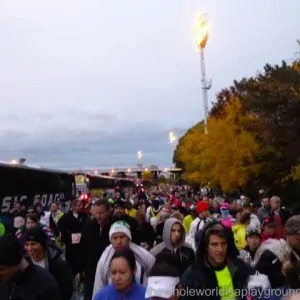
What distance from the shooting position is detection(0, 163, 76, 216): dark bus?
21.3m

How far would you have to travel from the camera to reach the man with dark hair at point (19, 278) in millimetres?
3850

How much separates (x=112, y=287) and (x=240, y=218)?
250 inches

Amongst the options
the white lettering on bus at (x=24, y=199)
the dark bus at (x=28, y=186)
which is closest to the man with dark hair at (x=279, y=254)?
the dark bus at (x=28, y=186)

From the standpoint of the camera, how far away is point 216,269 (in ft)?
14.9

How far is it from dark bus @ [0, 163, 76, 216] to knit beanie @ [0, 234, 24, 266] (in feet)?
50.9

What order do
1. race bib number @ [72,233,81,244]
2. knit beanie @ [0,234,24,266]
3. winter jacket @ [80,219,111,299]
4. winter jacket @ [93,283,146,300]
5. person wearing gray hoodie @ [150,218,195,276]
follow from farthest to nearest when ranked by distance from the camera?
1. race bib number @ [72,233,81,244]
2. winter jacket @ [80,219,111,299]
3. person wearing gray hoodie @ [150,218,195,276]
4. winter jacket @ [93,283,146,300]
5. knit beanie @ [0,234,24,266]

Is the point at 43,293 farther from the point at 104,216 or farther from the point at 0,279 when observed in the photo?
the point at 104,216

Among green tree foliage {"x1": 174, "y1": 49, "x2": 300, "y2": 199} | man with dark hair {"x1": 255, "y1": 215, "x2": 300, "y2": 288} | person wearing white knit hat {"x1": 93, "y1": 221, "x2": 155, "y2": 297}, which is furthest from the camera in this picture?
green tree foliage {"x1": 174, "y1": 49, "x2": 300, "y2": 199}

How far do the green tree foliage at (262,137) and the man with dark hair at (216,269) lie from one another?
68.5 ft

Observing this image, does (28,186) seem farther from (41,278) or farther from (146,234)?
(41,278)

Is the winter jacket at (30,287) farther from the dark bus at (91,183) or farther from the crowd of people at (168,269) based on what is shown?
the dark bus at (91,183)

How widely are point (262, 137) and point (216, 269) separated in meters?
27.6

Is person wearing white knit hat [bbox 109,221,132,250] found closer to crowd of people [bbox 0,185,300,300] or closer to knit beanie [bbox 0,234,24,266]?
crowd of people [bbox 0,185,300,300]

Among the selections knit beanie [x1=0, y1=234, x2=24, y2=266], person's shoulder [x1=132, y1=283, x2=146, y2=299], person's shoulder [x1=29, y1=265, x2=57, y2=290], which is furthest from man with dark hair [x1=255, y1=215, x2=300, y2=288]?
knit beanie [x1=0, y1=234, x2=24, y2=266]
